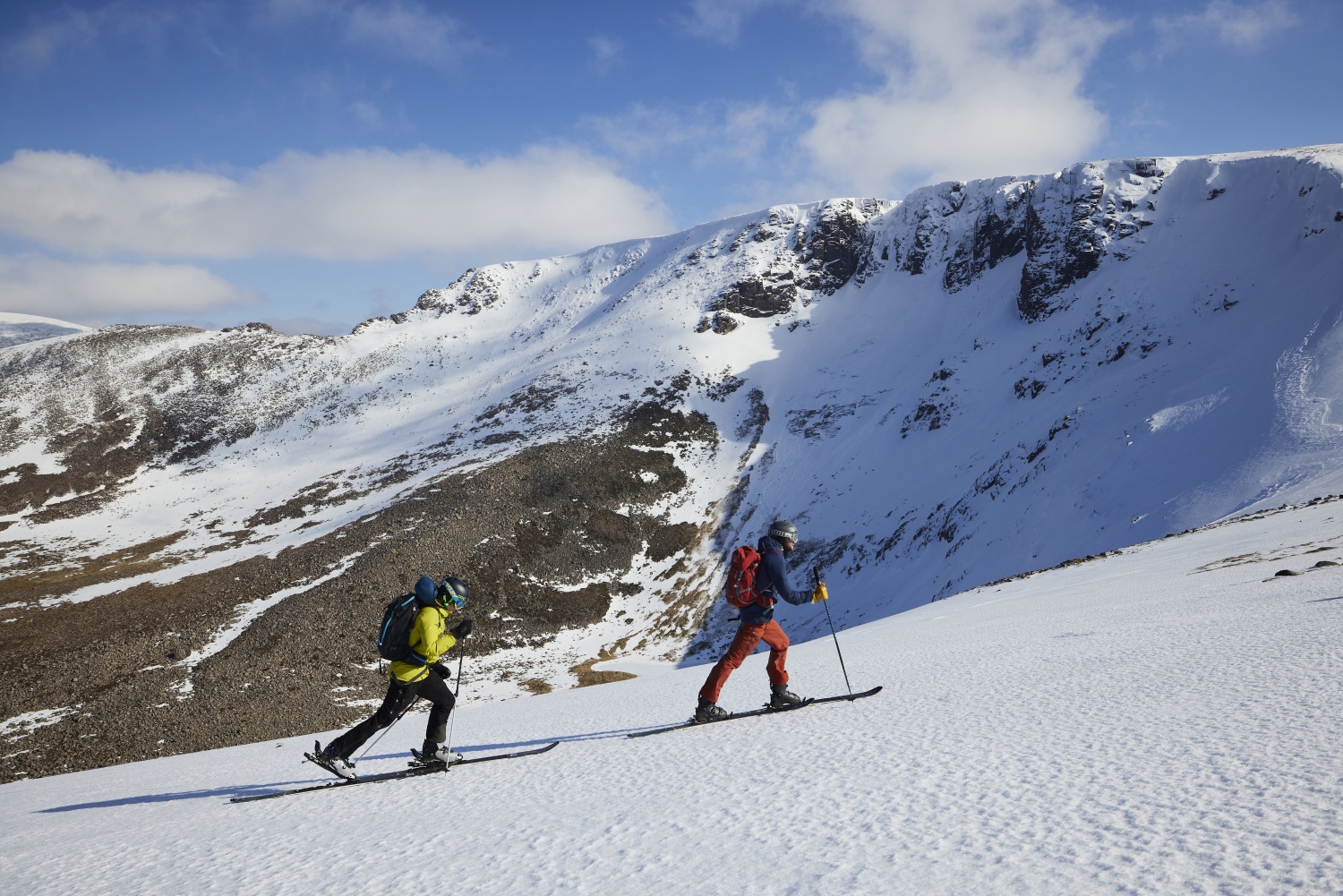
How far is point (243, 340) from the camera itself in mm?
100875

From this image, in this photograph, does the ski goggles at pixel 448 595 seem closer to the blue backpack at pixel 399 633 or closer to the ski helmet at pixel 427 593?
the ski helmet at pixel 427 593

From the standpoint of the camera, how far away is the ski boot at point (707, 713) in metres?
8.65

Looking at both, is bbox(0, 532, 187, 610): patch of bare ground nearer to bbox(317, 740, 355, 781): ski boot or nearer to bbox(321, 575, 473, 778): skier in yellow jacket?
bbox(317, 740, 355, 781): ski boot

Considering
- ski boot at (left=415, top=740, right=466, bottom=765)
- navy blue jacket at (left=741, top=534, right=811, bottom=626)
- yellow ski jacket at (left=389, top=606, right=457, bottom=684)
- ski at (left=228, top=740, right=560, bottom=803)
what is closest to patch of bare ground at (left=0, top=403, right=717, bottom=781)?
ski at (left=228, top=740, right=560, bottom=803)

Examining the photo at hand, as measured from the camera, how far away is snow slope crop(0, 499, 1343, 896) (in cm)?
369

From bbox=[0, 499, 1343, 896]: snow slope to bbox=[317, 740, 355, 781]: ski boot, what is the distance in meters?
0.35

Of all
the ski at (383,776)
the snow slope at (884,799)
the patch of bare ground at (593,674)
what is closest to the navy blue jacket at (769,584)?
the snow slope at (884,799)

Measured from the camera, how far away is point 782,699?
8672 millimetres

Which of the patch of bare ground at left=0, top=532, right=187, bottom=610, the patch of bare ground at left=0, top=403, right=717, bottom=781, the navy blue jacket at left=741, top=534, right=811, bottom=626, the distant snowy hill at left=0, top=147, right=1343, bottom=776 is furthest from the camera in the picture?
the patch of bare ground at left=0, top=532, right=187, bottom=610

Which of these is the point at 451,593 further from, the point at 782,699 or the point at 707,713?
the point at 782,699

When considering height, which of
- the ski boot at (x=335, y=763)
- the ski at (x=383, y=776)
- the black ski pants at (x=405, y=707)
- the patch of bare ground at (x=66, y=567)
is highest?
the patch of bare ground at (x=66, y=567)

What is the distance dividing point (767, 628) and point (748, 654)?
1.40 feet

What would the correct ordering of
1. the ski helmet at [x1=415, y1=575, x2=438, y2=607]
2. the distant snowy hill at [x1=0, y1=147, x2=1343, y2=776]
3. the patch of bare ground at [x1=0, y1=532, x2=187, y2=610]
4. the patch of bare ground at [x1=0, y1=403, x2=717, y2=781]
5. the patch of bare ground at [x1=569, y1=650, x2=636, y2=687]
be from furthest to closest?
the patch of bare ground at [x1=0, y1=532, x2=187, y2=610], the patch of bare ground at [x1=569, y1=650, x2=636, y2=687], the distant snowy hill at [x1=0, y1=147, x2=1343, y2=776], the patch of bare ground at [x1=0, y1=403, x2=717, y2=781], the ski helmet at [x1=415, y1=575, x2=438, y2=607]

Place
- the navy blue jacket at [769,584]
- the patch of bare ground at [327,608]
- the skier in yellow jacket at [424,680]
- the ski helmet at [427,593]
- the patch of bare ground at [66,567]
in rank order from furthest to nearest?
the patch of bare ground at [66,567] → the patch of bare ground at [327,608] → the navy blue jacket at [769,584] → the skier in yellow jacket at [424,680] → the ski helmet at [427,593]
